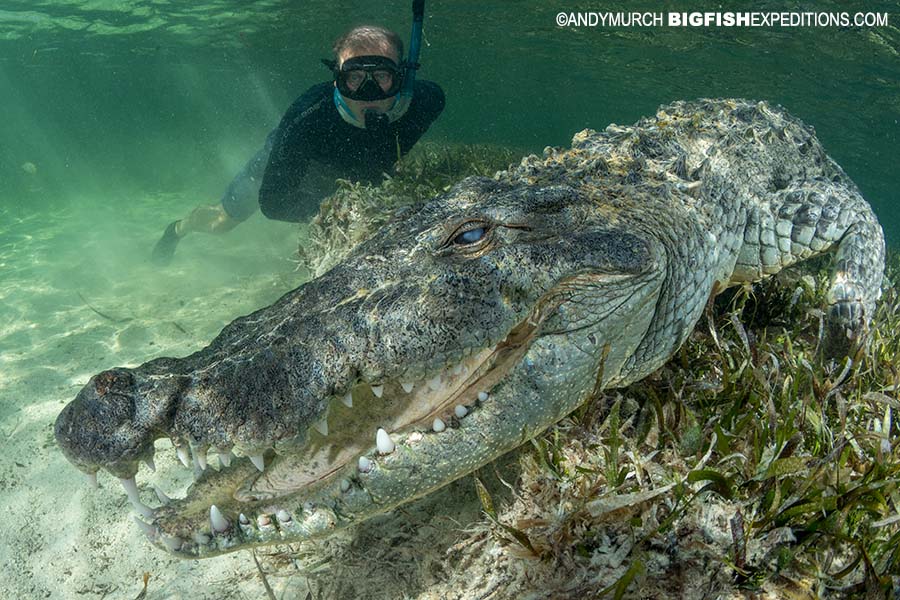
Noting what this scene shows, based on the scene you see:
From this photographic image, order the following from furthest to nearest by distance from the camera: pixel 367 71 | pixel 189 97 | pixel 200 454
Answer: pixel 189 97 → pixel 367 71 → pixel 200 454

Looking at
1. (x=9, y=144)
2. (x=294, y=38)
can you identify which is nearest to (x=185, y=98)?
(x=9, y=144)

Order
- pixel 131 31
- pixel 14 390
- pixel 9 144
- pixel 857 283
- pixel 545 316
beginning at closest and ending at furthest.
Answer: pixel 545 316
pixel 857 283
pixel 14 390
pixel 131 31
pixel 9 144

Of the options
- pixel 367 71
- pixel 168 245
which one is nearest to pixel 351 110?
pixel 367 71

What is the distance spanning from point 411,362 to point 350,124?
7.04 m

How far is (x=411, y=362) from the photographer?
1.97m

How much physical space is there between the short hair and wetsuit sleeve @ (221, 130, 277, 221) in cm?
192

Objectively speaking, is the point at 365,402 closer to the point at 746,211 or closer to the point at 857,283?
the point at 746,211

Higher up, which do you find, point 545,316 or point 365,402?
point 545,316

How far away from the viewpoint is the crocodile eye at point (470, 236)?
2.39 m

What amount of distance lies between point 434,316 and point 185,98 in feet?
263

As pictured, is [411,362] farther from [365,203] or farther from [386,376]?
[365,203]

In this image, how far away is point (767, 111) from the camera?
471cm

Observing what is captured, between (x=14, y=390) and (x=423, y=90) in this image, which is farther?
(x=423, y=90)

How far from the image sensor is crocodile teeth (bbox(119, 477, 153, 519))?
197 centimetres
